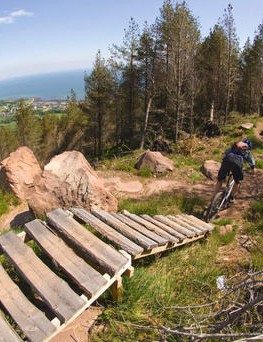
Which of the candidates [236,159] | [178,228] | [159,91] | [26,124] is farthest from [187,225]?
[26,124]

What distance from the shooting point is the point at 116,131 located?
4481cm

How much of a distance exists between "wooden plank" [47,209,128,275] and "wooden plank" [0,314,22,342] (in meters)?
1.30

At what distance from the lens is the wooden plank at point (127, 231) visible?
16.7 feet

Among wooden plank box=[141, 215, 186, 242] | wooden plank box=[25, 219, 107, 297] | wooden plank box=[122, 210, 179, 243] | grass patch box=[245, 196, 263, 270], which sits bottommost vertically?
grass patch box=[245, 196, 263, 270]

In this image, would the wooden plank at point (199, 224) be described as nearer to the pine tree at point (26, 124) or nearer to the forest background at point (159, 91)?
the forest background at point (159, 91)

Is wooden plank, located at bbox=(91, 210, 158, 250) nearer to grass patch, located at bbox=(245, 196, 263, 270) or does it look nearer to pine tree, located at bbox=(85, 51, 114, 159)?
grass patch, located at bbox=(245, 196, 263, 270)

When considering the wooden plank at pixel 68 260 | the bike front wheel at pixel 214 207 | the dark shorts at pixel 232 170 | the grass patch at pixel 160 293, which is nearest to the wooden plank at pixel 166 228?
the grass patch at pixel 160 293


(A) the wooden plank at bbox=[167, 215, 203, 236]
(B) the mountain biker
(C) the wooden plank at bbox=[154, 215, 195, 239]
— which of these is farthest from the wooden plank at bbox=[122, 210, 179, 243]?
(B) the mountain biker

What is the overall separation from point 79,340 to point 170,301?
1.35 metres

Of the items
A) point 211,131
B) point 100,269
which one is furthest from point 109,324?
point 211,131

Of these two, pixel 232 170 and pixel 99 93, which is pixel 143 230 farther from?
pixel 99 93

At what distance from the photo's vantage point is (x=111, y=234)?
17.1 ft

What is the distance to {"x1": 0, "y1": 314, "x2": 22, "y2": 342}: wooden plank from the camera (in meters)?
3.17

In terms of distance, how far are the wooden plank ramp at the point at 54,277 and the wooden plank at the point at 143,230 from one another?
107cm
